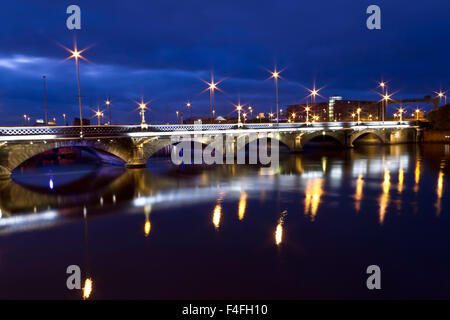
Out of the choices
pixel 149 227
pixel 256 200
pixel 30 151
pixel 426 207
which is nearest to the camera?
pixel 149 227

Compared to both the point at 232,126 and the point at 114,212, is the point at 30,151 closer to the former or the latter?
the point at 114,212

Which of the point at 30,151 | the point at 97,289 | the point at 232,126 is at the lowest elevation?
the point at 97,289

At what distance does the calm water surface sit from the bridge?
653cm

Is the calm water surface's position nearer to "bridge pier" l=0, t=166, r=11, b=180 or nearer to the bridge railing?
"bridge pier" l=0, t=166, r=11, b=180

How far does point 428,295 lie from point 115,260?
10281 mm

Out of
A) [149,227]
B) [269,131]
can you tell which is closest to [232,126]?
[269,131]

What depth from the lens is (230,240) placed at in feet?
43.0

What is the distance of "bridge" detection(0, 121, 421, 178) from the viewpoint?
29.8 metres

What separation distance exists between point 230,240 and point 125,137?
26.4 metres

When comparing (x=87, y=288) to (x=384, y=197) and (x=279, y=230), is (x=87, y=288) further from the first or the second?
(x=384, y=197)

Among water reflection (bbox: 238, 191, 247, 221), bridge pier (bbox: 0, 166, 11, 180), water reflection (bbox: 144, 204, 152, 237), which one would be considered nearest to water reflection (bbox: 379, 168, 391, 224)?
water reflection (bbox: 238, 191, 247, 221)

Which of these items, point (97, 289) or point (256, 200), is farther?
point (256, 200)

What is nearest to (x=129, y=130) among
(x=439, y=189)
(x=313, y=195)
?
(x=313, y=195)

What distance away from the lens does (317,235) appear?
530 inches
